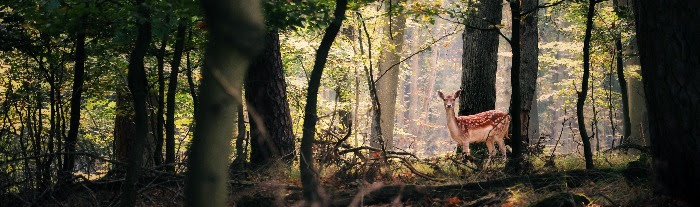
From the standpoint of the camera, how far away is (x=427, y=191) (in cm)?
626

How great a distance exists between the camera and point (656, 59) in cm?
550

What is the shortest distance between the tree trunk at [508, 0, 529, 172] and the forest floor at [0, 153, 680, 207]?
1.72 ft

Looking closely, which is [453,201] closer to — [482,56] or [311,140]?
[311,140]

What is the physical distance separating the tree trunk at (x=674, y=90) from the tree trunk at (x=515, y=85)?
1606 mm

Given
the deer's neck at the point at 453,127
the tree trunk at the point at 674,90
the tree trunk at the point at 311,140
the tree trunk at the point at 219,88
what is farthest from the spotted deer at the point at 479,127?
the tree trunk at the point at 219,88

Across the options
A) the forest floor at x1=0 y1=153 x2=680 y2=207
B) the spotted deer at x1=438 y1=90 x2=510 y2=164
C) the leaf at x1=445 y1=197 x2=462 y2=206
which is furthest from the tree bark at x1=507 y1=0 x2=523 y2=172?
the spotted deer at x1=438 y1=90 x2=510 y2=164

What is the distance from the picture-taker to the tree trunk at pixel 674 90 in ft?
17.3

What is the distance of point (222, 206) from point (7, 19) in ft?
18.7

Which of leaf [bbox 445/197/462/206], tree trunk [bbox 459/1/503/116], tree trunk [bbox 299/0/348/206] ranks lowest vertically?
leaf [bbox 445/197/462/206]

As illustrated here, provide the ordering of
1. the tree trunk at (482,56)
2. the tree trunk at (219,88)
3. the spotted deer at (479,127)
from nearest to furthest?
1. the tree trunk at (219,88)
2. the spotted deer at (479,127)
3. the tree trunk at (482,56)

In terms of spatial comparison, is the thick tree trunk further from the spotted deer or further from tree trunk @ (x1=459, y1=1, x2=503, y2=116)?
tree trunk @ (x1=459, y1=1, x2=503, y2=116)

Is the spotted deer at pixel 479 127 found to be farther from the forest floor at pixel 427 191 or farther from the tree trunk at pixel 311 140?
the tree trunk at pixel 311 140

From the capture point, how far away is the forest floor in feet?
19.2

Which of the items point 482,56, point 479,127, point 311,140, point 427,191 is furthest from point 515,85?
point 482,56
